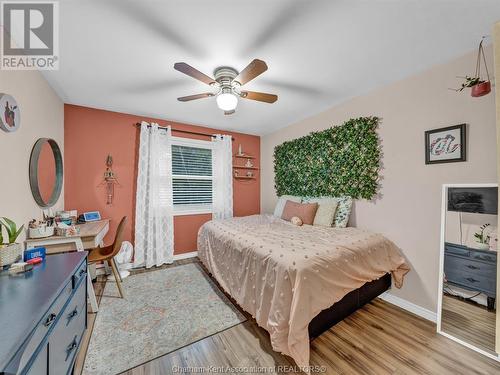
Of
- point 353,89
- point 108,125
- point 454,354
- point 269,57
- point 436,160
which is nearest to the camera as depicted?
point 454,354

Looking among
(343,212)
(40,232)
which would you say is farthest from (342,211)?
(40,232)

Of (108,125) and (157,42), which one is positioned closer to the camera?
(157,42)

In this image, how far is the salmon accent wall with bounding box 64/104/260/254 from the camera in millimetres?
2785

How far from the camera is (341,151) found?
2762mm

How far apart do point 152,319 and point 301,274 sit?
1.56 m

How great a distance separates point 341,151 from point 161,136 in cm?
285

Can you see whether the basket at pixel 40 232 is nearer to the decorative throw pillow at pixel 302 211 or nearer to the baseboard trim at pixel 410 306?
the decorative throw pillow at pixel 302 211

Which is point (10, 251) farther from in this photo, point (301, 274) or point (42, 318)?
point (301, 274)

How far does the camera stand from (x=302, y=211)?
2.91 metres

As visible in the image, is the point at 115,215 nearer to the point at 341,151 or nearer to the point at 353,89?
the point at 341,151

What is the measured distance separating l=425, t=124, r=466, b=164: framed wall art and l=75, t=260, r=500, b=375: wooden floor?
157 cm

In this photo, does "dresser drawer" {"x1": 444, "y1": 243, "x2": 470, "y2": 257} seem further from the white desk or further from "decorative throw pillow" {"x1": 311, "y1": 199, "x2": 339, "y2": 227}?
the white desk

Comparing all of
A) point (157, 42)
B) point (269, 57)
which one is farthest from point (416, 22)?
point (157, 42)

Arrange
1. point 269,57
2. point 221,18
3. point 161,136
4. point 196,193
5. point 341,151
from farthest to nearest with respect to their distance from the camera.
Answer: point 196,193, point 161,136, point 341,151, point 269,57, point 221,18
